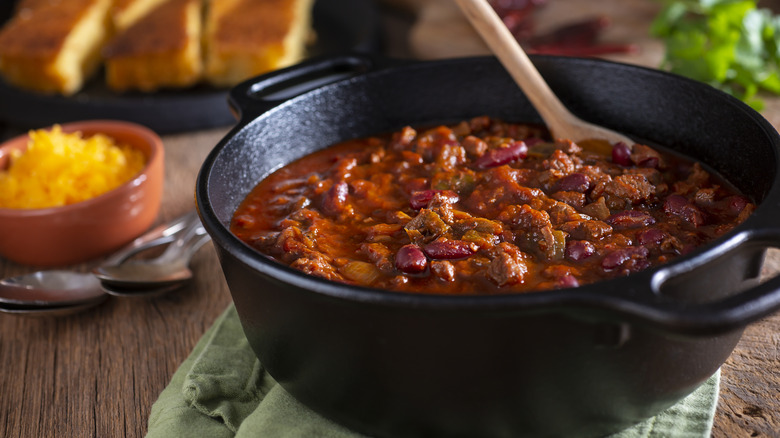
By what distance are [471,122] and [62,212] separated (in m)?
1.96

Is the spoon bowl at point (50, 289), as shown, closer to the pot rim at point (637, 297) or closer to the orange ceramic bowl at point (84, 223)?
the orange ceramic bowl at point (84, 223)

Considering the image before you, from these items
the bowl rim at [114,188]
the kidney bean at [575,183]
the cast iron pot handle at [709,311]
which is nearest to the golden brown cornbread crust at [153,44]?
the bowl rim at [114,188]

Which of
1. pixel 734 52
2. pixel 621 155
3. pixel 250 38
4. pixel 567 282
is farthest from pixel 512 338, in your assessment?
pixel 250 38

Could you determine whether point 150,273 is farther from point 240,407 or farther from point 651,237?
point 651,237

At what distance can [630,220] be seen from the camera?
271 cm

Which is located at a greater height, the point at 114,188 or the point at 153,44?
the point at 153,44

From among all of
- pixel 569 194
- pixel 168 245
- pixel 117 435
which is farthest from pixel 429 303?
pixel 168 245

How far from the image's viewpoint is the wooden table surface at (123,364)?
8.95 ft

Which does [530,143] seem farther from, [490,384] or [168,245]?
[168,245]

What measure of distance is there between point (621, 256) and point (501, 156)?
2.86 feet

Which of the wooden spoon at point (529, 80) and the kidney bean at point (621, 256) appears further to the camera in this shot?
the wooden spoon at point (529, 80)

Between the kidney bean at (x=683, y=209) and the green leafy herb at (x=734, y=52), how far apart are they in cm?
187

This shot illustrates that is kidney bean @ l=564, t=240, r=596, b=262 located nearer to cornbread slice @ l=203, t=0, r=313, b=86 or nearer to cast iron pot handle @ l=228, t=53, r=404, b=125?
cast iron pot handle @ l=228, t=53, r=404, b=125

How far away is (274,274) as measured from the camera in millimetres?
2090
